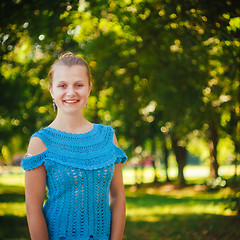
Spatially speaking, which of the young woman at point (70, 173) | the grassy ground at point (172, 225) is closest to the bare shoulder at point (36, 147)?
the young woman at point (70, 173)

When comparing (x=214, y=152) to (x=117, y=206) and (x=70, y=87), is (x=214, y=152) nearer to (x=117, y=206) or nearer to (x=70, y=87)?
(x=117, y=206)

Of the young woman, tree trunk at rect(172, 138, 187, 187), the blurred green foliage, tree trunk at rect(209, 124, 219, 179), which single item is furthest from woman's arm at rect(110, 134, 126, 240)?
tree trunk at rect(172, 138, 187, 187)

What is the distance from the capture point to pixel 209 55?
7082 mm

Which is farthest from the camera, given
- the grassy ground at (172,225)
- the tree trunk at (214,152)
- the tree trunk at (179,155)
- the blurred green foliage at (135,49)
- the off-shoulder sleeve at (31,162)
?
the tree trunk at (179,155)

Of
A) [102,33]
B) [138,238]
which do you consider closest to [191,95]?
[102,33]

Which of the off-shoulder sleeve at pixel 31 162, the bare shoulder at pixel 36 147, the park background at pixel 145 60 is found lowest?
the off-shoulder sleeve at pixel 31 162

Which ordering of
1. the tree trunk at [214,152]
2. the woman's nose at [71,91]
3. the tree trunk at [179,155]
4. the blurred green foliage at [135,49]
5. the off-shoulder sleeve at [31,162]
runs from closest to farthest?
the off-shoulder sleeve at [31,162], the woman's nose at [71,91], the blurred green foliage at [135,49], the tree trunk at [214,152], the tree trunk at [179,155]

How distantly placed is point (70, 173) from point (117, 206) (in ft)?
1.41

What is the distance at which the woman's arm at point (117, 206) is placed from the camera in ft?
7.46

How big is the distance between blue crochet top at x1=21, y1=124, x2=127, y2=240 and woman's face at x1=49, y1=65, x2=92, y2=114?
17cm

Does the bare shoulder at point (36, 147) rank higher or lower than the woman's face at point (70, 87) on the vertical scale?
lower

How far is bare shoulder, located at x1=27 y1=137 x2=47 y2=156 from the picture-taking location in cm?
210

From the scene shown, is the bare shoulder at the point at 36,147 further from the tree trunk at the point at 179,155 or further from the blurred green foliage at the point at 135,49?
the tree trunk at the point at 179,155

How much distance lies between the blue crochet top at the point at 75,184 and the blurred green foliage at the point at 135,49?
262 cm
